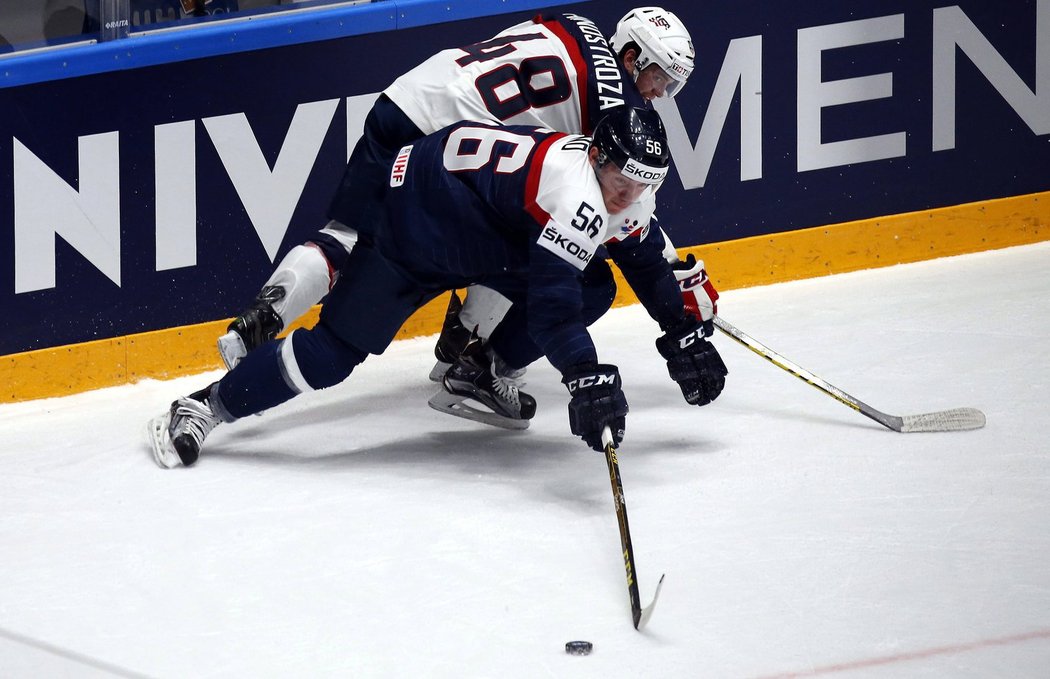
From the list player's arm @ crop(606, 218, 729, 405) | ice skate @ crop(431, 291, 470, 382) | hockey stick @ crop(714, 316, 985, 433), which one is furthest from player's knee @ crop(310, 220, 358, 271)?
hockey stick @ crop(714, 316, 985, 433)

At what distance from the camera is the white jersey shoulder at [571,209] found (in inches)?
147

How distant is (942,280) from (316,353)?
2750 mm

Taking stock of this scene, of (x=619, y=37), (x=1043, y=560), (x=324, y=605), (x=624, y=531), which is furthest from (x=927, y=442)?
(x=324, y=605)

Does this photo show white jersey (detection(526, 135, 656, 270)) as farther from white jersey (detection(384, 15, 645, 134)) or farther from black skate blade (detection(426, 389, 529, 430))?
black skate blade (detection(426, 389, 529, 430))

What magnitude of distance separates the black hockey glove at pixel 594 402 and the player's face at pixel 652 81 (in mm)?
1298

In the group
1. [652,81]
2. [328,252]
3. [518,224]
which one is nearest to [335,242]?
[328,252]

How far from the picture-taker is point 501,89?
457 cm

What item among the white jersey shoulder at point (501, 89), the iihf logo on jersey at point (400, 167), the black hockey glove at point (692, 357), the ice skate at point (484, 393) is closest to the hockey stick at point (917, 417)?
the black hockey glove at point (692, 357)

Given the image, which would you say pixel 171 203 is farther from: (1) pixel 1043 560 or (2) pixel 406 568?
(1) pixel 1043 560

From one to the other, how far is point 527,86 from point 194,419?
4.56ft

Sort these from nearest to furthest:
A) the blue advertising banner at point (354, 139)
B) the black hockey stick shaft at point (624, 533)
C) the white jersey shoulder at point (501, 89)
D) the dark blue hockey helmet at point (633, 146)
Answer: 1. the black hockey stick shaft at point (624, 533)
2. the dark blue hockey helmet at point (633, 146)
3. the white jersey shoulder at point (501, 89)
4. the blue advertising banner at point (354, 139)

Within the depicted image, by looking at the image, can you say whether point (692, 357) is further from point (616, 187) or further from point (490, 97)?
point (490, 97)

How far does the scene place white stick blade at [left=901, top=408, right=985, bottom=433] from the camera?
4355 millimetres

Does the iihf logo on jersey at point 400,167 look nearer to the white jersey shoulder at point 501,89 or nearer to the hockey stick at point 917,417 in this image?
the white jersey shoulder at point 501,89
